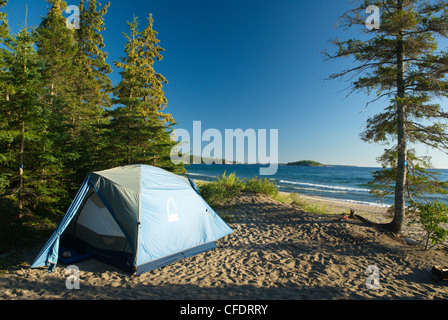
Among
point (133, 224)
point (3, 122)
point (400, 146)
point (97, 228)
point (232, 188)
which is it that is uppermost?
point (3, 122)

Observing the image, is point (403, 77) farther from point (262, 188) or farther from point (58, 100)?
point (58, 100)

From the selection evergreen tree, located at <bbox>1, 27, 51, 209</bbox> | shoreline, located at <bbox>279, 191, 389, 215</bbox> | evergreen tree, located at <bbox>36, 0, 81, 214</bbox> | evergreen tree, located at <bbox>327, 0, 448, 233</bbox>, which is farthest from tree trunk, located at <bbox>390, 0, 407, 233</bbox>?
evergreen tree, located at <bbox>1, 27, 51, 209</bbox>

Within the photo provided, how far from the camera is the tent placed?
4352mm

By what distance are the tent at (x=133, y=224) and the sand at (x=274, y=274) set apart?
28cm

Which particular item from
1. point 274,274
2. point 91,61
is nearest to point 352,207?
point 274,274

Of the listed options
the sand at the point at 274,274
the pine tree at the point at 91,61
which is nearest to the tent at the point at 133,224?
the sand at the point at 274,274

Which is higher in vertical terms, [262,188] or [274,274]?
[262,188]

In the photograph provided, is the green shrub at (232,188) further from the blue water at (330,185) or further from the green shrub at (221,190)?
the blue water at (330,185)

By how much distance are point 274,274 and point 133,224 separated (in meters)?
3.15

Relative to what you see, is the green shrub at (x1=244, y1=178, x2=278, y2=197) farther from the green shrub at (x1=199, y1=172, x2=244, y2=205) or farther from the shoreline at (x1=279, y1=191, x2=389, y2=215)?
the shoreline at (x1=279, y1=191, x2=389, y2=215)

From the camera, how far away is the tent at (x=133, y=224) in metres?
4.35

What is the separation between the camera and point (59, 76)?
10609 millimetres

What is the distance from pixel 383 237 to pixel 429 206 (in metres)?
1.52

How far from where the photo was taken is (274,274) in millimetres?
4426
